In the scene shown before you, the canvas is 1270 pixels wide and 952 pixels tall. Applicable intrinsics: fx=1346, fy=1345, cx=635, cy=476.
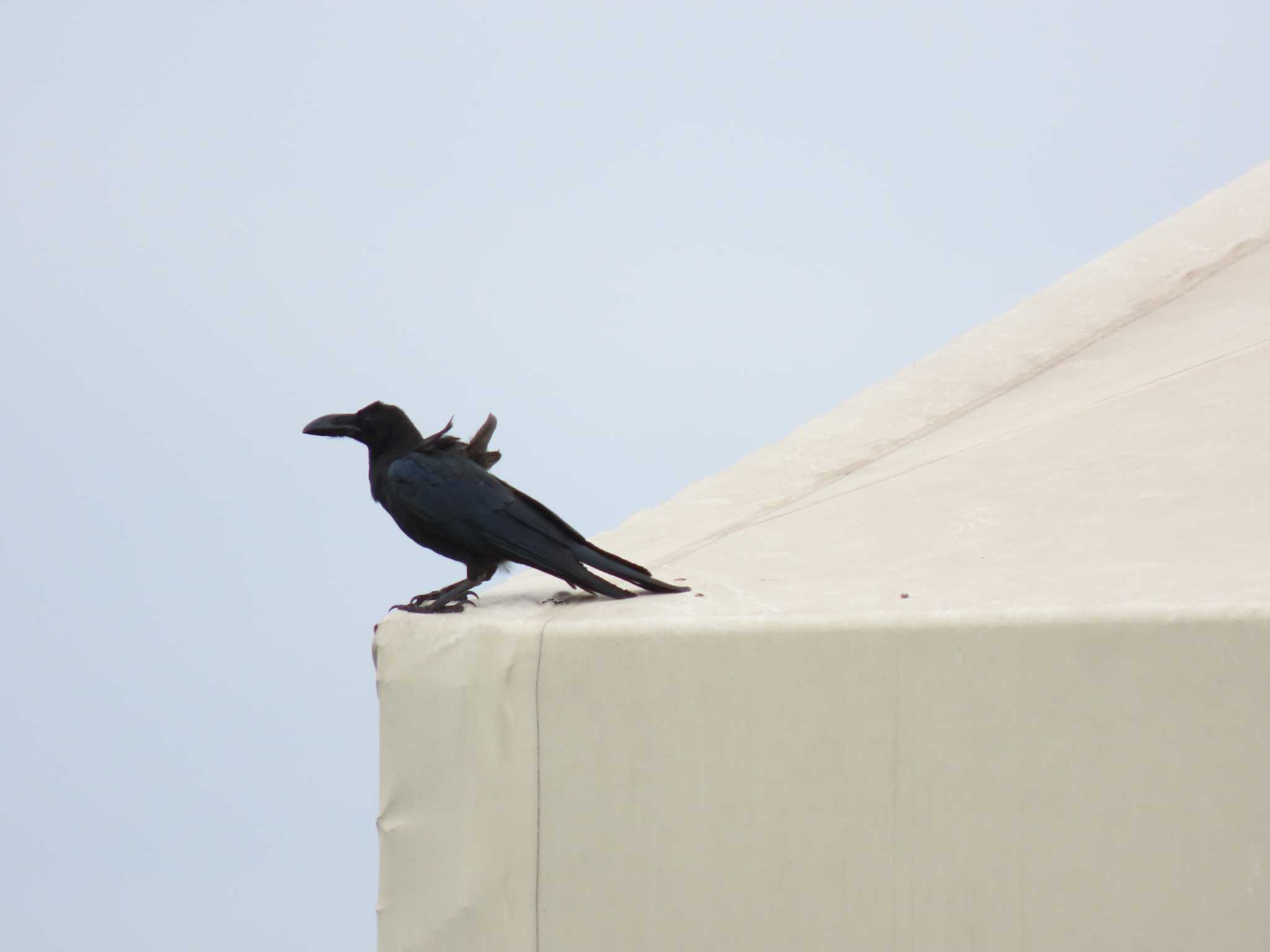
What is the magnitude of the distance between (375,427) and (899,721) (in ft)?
5.48

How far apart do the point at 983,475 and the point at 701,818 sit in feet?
4.61

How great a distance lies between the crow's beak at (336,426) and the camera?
353 cm

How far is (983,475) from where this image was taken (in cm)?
362

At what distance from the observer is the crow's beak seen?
139 inches

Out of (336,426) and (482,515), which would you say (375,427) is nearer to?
(336,426)

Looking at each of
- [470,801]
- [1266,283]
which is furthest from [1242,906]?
[1266,283]

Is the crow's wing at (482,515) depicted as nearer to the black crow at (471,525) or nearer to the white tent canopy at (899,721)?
the black crow at (471,525)

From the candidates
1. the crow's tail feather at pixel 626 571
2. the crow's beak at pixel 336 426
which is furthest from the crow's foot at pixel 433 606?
the crow's beak at pixel 336 426

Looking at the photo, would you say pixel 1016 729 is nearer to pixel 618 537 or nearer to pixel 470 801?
pixel 470 801

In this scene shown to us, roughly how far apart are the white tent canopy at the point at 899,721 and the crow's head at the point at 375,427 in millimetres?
473

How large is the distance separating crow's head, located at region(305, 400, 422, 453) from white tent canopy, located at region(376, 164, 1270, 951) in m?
0.47

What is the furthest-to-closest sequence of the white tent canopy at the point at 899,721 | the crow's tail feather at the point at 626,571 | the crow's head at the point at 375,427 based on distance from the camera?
the crow's head at the point at 375,427, the crow's tail feather at the point at 626,571, the white tent canopy at the point at 899,721

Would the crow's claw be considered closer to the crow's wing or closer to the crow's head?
the crow's wing

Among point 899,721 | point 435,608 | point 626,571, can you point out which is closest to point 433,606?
point 435,608
